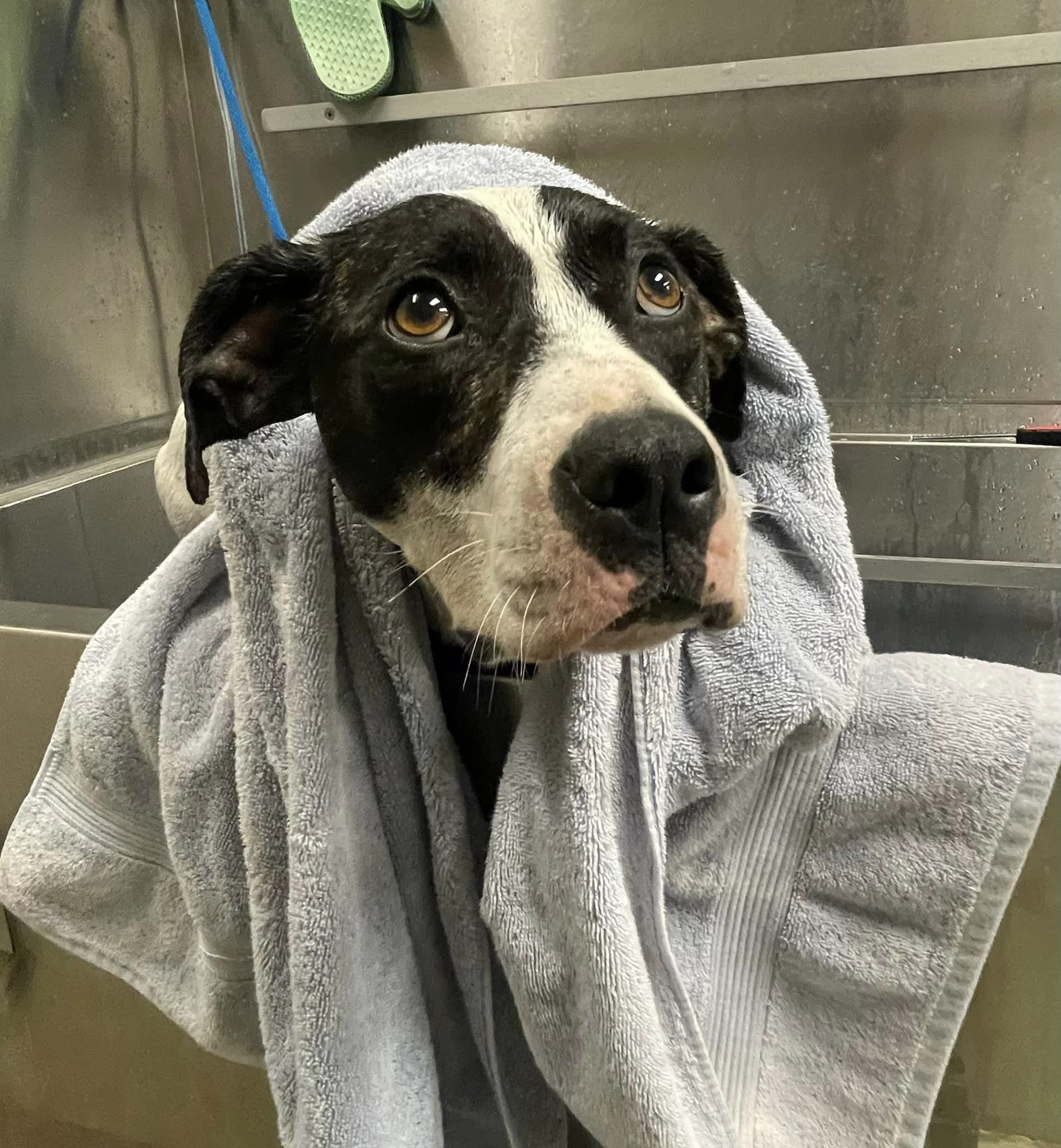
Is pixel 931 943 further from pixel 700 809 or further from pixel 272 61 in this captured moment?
pixel 272 61

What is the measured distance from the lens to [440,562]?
74 centimetres

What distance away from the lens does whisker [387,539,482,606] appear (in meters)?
0.71

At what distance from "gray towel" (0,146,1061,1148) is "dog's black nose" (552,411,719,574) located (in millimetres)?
212

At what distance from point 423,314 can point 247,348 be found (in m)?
0.22

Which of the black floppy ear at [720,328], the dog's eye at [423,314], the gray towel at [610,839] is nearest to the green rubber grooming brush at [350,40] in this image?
the gray towel at [610,839]

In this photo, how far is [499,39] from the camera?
168 cm

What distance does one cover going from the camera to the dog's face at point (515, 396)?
60 cm

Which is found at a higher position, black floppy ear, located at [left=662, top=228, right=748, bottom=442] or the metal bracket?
the metal bracket

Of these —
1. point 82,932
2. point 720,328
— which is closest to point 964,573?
point 720,328

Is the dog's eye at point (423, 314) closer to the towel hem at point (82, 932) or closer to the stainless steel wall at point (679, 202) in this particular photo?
the towel hem at point (82, 932)

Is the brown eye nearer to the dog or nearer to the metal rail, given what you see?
the dog

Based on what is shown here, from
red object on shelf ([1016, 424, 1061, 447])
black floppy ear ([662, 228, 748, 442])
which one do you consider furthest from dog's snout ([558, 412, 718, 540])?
red object on shelf ([1016, 424, 1061, 447])

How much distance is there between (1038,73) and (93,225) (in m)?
1.76

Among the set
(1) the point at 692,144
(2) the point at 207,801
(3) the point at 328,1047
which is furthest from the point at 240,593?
(1) the point at 692,144
